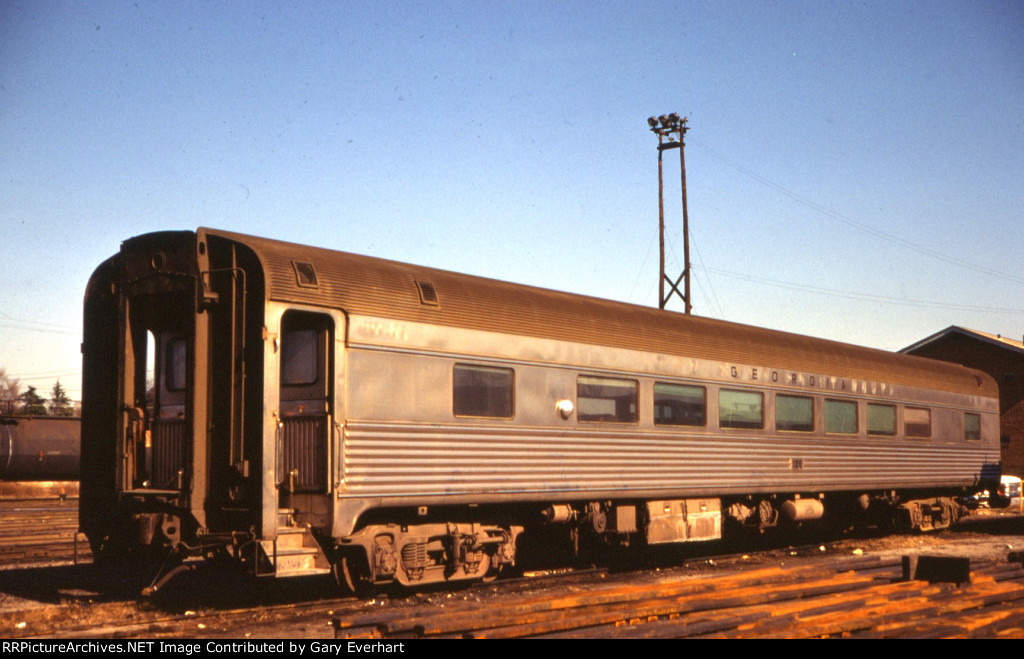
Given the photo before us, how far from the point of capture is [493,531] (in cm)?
1218

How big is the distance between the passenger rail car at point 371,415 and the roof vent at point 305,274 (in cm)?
2

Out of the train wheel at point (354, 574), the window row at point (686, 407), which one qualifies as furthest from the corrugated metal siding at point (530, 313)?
the train wheel at point (354, 574)

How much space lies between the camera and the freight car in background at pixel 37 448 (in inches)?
1185

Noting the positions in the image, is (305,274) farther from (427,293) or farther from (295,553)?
(295,553)

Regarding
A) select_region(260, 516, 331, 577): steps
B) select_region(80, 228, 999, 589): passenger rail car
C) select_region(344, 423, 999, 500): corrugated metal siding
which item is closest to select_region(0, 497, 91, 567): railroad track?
select_region(80, 228, 999, 589): passenger rail car

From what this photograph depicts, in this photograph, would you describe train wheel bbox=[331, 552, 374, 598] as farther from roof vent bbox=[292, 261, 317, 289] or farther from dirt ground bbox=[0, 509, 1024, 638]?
roof vent bbox=[292, 261, 317, 289]

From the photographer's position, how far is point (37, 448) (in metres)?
30.5

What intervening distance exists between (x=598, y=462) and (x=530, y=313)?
2138 millimetres

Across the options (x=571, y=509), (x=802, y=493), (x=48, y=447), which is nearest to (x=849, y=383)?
(x=802, y=493)

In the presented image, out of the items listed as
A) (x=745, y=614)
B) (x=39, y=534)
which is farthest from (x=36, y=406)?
(x=745, y=614)

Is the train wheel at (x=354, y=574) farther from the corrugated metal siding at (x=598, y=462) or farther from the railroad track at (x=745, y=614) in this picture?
the railroad track at (x=745, y=614)

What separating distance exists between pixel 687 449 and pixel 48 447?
2282cm

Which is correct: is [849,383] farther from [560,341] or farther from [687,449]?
[560,341]
